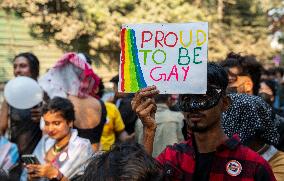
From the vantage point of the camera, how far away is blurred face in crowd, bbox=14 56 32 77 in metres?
4.70

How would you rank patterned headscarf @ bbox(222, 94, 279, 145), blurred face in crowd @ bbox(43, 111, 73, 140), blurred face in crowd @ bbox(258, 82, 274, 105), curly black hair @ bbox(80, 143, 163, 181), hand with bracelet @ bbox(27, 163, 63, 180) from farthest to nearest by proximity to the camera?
1. blurred face in crowd @ bbox(258, 82, 274, 105)
2. blurred face in crowd @ bbox(43, 111, 73, 140)
3. hand with bracelet @ bbox(27, 163, 63, 180)
4. patterned headscarf @ bbox(222, 94, 279, 145)
5. curly black hair @ bbox(80, 143, 163, 181)

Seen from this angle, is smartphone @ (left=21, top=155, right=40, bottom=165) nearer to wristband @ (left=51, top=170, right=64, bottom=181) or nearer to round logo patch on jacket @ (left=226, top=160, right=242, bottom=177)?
wristband @ (left=51, top=170, right=64, bottom=181)

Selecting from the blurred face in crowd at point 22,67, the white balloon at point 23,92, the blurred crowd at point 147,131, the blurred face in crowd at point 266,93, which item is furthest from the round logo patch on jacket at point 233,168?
the blurred face in crowd at point 266,93

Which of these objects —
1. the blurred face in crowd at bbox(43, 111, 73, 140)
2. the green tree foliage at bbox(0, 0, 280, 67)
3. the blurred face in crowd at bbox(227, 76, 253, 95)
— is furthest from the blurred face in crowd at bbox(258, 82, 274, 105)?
the green tree foliage at bbox(0, 0, 280, 67)

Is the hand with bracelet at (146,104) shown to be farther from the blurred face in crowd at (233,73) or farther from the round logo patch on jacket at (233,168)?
the blurred face in crowd at (233,73)

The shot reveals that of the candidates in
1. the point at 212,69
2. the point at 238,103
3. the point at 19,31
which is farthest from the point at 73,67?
the point at 19,31

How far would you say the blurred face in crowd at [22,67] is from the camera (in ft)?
15.4

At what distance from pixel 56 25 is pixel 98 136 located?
638 centimetres

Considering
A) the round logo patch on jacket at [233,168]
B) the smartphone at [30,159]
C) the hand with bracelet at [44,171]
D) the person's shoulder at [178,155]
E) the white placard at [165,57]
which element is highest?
the white placard at [165,57]

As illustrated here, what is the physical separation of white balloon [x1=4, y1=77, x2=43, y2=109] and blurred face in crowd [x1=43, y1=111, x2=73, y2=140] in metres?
0.82

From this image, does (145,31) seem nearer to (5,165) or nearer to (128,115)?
(5,165)

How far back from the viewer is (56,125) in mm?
3631

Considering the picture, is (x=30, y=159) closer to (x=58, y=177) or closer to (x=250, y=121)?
(x=58, y=177)

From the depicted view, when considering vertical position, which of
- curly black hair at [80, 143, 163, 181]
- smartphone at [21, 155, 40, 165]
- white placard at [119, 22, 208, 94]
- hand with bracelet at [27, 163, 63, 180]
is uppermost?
white placard at [119, 22, 208, 94]
